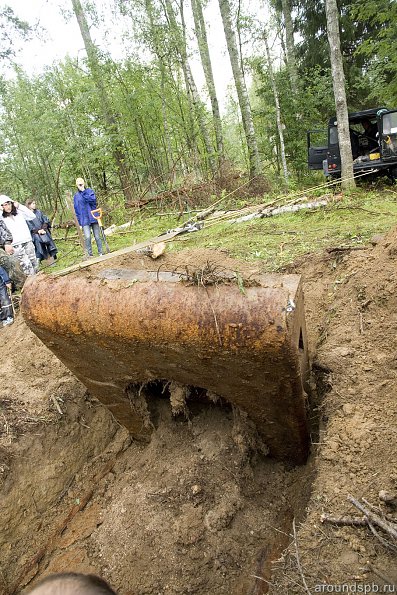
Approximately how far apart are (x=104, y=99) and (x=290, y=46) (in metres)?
7.11

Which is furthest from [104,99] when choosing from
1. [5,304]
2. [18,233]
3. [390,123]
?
[5,304]

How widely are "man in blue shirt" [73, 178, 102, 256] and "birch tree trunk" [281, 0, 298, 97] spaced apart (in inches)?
383

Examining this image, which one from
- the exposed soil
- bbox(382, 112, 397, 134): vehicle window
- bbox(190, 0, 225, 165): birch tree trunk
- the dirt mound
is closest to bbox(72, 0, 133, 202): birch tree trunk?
bbox(190, 0, 225, 165): birch tree trunk

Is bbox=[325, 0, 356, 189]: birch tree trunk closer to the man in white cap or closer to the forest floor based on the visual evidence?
the forest floor

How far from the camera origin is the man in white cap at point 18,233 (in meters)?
6.20

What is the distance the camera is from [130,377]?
2.90 metres

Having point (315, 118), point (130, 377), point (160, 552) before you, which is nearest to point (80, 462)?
point (160, 552)

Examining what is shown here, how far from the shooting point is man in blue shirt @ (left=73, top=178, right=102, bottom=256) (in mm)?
7230

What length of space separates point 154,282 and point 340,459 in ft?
4.91

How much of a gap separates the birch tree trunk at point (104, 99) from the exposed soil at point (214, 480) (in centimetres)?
948

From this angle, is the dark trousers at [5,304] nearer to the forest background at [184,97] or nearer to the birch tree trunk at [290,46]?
the forest background at [184,97]

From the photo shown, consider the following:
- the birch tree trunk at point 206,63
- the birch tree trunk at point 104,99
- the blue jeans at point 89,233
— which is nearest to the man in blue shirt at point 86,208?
the blue jeans at point 89,233

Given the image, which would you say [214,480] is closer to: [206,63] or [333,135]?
[333,135]

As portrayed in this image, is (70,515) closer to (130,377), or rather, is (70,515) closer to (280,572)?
(130,377)
